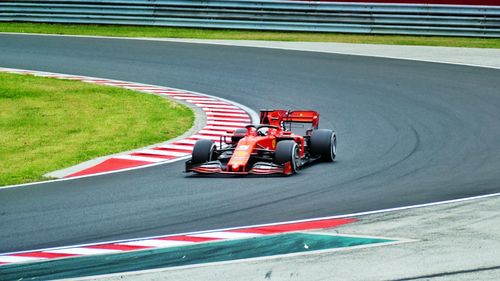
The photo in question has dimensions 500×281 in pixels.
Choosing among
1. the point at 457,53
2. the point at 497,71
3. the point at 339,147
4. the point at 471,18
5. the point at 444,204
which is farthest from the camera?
the point at 471,18

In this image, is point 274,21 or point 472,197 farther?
point 274,21

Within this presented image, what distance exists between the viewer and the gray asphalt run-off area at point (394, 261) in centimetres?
891

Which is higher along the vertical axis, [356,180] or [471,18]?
[471,18]

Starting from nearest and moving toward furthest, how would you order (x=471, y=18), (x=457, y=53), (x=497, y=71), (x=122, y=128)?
(x=122, y=128)
(x=497, y=71)
(x=457, y=53)
(x=471, y=18)

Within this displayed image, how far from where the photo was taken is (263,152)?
1443cm

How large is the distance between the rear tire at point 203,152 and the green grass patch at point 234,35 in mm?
17113

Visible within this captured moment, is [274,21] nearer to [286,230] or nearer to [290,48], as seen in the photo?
[290,48]

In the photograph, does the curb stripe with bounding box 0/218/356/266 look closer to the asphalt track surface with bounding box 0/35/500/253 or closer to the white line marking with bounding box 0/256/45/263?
the white line marking with bounding box 0/256/45/263

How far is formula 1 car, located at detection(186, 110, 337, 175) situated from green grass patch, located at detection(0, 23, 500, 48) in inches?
638

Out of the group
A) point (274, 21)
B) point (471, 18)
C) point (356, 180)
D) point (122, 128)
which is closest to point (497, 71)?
point (471, 18)

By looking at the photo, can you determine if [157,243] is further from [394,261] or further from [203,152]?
[203,152]

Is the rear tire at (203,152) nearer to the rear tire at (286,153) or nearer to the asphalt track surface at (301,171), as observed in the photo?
the asphalt track surface at (301,171)

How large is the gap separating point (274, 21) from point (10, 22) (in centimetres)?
897

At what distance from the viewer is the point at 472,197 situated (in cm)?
1249
